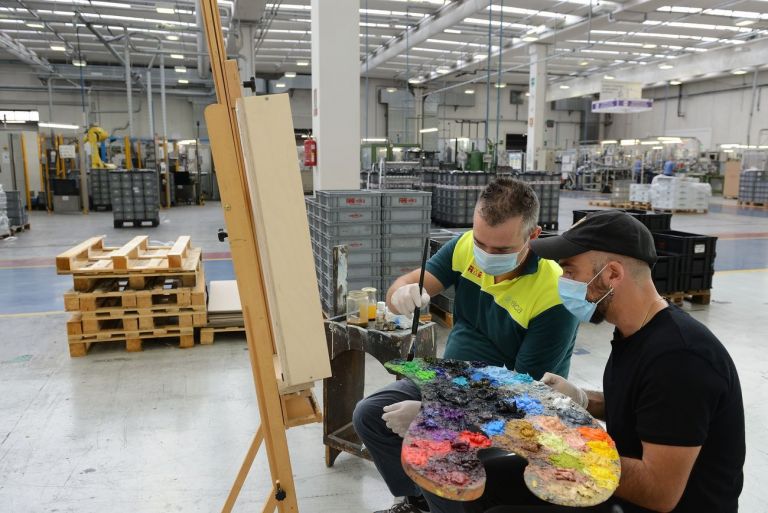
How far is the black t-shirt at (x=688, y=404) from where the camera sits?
1.57 metres

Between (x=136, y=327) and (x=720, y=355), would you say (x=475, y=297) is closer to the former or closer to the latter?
(x=720, y=355)

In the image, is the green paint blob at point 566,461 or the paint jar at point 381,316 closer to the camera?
the green paint blob at point 566,461

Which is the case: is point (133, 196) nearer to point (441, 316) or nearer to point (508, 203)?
point (441, 316)

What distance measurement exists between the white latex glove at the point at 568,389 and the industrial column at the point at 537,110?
16.3 metres

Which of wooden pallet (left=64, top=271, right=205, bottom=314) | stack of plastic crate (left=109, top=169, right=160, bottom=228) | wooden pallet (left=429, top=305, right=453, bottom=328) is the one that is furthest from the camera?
stack of plastic crate (left=109, top=169, right=160, bottom=228)

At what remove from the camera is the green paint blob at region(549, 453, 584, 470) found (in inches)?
63.7

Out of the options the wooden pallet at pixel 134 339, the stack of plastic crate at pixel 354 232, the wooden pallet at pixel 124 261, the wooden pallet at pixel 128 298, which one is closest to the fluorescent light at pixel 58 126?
the wooden pallet at pixel 124 261

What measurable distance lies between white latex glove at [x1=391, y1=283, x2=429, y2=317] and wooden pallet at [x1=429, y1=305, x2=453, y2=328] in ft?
11.1

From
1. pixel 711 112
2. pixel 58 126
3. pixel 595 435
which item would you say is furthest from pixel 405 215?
pixel 711 112

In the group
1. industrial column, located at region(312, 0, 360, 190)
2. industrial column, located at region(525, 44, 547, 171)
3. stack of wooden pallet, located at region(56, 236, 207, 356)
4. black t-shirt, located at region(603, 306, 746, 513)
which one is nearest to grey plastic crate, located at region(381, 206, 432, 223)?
industrial column, located at region(312, 0, 360, 190)

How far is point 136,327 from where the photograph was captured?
17.1ft

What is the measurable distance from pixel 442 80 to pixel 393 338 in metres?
25.8

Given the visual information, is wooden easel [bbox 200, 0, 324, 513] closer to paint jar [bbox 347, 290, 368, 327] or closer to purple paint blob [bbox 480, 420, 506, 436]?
A: purple paint blob [bbox 480, 420, 506, 436]

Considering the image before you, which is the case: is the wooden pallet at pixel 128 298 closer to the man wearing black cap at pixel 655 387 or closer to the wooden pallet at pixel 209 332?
the wooden pallet at pixel 209 332
